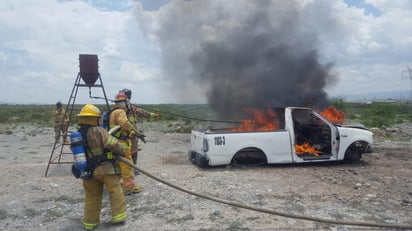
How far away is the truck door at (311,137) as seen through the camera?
8.34 m

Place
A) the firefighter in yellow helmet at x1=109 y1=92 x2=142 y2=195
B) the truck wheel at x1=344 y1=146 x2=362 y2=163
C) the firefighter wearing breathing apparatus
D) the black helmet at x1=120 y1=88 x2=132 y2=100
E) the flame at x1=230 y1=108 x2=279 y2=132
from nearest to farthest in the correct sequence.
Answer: the firefighter wearing breathing apparatus, the firefighter in yellow helmet at x1=109 y1=92 x2=142 y2=195, the black helmet at x1=120 y1=88 x2=132 y2=100, the truck wheel at x1=344 y1=146 x2=362 y2=163, the flame at x1=230 y1=108 x2=279 y2=132

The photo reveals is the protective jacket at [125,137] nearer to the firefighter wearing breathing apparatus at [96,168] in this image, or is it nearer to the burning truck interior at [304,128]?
the firefighter wearing breathing apparatus at [96,168]

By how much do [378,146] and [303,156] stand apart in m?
5.54

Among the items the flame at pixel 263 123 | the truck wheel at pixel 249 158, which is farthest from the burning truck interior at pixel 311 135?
the truck wheel at pixel 249 158

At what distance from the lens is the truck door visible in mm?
8344

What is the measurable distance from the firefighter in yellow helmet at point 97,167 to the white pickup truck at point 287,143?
3308 millimetres

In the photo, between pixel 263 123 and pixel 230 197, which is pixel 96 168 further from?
pixel 263 123

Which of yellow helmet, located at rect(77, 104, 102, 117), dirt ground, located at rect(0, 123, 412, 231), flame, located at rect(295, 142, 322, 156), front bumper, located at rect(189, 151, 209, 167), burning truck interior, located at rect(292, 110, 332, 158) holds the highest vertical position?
yellow helmet, located at rect(77, 104, 102, 117)

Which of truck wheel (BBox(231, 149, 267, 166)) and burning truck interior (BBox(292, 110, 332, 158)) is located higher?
burning truck interior (BBox(292, 110, 332, 158))

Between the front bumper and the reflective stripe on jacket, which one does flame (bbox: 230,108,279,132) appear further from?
the reflective stripe on jacket

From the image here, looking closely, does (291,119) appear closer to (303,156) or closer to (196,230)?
(303,156)

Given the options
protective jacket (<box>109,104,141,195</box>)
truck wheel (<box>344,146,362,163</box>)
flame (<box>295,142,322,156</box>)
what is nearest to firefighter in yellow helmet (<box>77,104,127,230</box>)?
protective jacket (<box>109,104,141,195</box>)

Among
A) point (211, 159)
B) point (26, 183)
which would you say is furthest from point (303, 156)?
point (26, 183)

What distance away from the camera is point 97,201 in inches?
194
